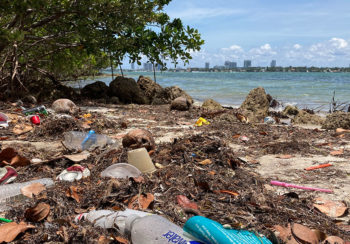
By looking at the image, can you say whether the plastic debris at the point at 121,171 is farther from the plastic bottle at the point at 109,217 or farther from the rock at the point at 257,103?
the rock at the point at 257,103

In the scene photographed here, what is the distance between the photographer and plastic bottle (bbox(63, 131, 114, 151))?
4.71m

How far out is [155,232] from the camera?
1938mm

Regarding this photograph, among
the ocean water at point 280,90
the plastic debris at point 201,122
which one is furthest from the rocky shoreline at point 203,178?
the ocean water at point 280,90

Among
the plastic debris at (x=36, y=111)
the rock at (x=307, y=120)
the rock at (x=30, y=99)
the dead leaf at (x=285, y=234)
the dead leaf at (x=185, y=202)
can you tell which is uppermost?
the rock at (x=30, y=99)

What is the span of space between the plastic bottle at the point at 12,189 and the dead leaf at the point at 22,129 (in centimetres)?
273

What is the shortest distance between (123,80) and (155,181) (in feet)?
29.7

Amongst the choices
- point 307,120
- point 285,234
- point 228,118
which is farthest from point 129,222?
point 307,120

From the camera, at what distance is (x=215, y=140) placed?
4.30m

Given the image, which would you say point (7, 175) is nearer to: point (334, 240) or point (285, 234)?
point (285, 234)

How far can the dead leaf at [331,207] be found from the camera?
279cm

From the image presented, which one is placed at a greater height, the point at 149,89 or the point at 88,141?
the point at 149,89

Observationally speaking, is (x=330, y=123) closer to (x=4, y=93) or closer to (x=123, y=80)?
(x=123, y=80)

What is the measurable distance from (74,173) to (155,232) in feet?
5.68

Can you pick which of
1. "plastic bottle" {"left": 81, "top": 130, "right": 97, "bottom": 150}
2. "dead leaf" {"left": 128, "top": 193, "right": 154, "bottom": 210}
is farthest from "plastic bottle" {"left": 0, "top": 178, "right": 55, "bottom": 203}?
"plastic bottle" {"left": 81, "top": 130, "right": 97, "bottom": 150}
